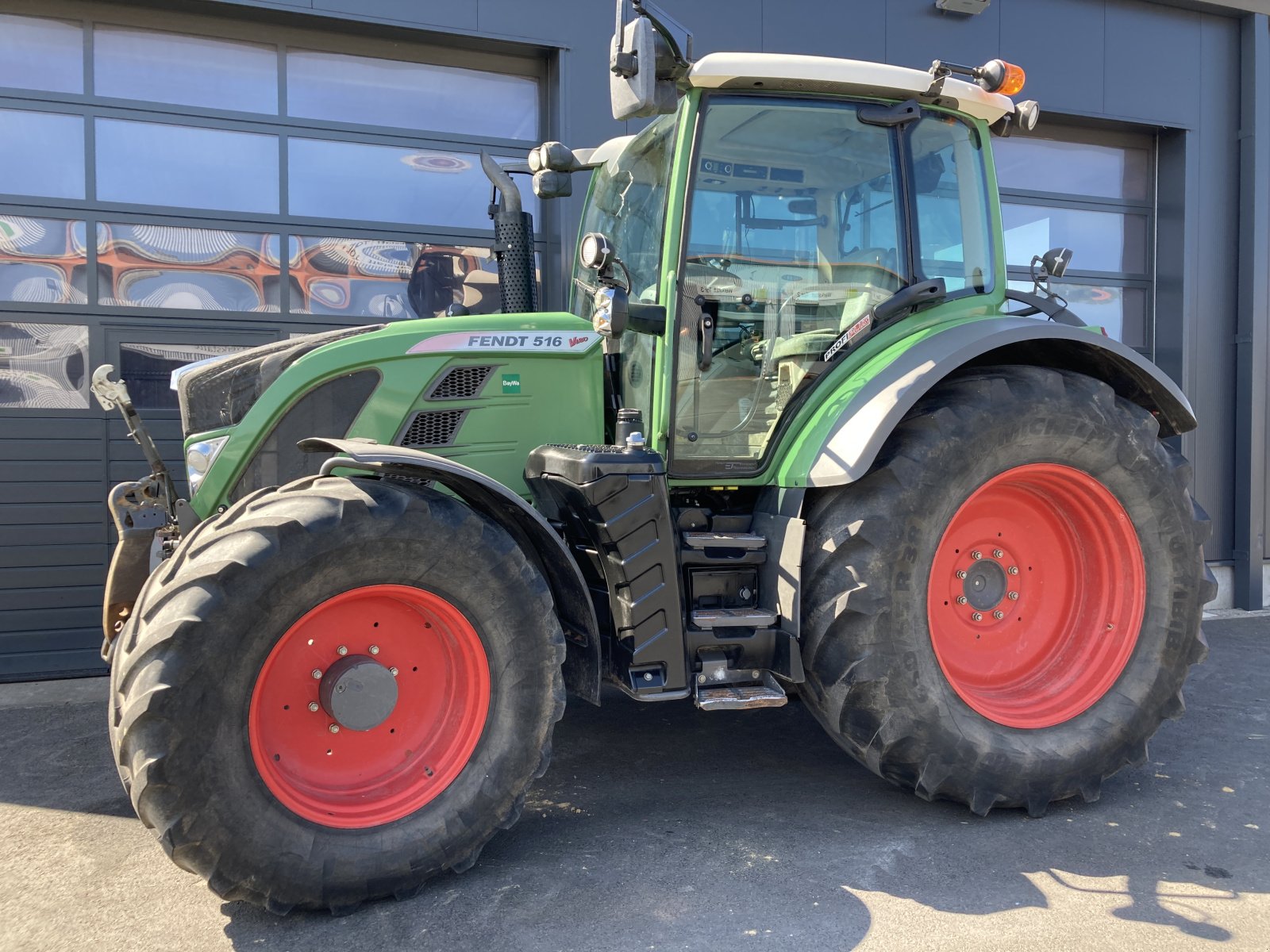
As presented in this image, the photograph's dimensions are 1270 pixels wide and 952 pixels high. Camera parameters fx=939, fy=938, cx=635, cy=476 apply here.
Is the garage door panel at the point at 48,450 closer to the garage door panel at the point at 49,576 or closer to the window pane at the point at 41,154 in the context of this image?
the garage door panel at the point at 49,576

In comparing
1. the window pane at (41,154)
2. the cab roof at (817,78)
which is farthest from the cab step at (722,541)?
the window pane at (41,154)

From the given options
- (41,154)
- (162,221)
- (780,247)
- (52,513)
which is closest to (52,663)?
(52,513)

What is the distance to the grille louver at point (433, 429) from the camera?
3.16 m

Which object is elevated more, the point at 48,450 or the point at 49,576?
the point at 48,450

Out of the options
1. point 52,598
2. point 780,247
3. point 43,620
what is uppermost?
point 780,247

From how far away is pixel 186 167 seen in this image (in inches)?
214

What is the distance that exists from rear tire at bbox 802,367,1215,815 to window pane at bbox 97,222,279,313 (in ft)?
12.8

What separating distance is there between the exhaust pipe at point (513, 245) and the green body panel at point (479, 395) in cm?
71

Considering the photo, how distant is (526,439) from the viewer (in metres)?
3.28

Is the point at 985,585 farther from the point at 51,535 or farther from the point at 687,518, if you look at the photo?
the point at 51,535

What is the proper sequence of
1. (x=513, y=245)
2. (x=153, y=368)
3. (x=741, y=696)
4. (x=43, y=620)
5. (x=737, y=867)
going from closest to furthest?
(x=737, y=867) < (x=741, y=696) < (x=513, y=245) < (x=43, y=620) < (x=153, y=368)

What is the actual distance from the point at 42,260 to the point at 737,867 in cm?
494

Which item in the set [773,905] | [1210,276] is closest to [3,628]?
[773,905]

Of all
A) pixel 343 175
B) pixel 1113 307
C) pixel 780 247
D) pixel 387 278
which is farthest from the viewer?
pixel 1113 307
